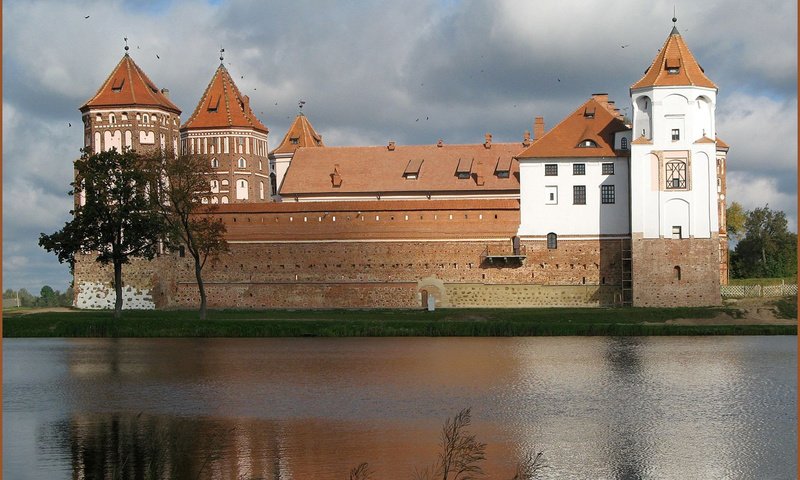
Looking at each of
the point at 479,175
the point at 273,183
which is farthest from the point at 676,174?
the point at 273,183

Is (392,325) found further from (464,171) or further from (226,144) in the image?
(226,144)

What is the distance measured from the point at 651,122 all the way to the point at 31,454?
31458mm

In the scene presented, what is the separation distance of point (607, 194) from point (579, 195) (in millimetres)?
1038

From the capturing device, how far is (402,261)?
Result: 43.4m

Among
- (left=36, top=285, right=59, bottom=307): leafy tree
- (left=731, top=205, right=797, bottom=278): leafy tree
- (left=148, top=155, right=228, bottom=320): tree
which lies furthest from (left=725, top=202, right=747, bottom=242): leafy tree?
(left=36, top=285, right=59, bottom=307): leafy tree

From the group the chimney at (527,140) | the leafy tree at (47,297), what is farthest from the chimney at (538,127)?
the leafy tree at (47,297)

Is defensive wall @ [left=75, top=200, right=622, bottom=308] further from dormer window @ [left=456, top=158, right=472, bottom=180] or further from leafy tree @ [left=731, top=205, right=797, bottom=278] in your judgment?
leafy tree @ [left=731, top=205, right=797, bottom=278]

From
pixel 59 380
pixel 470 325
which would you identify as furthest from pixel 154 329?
pixel 59 380

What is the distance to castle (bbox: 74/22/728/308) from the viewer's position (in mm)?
42156

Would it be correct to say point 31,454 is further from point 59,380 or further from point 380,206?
point 380,206

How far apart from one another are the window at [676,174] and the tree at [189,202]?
16.2 metres

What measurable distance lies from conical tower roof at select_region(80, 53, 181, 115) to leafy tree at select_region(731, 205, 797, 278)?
29070 millimetres

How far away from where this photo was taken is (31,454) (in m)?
15.1

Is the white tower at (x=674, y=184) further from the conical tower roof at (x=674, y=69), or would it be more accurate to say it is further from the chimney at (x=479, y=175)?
the chimney at (x=479, y=175)
